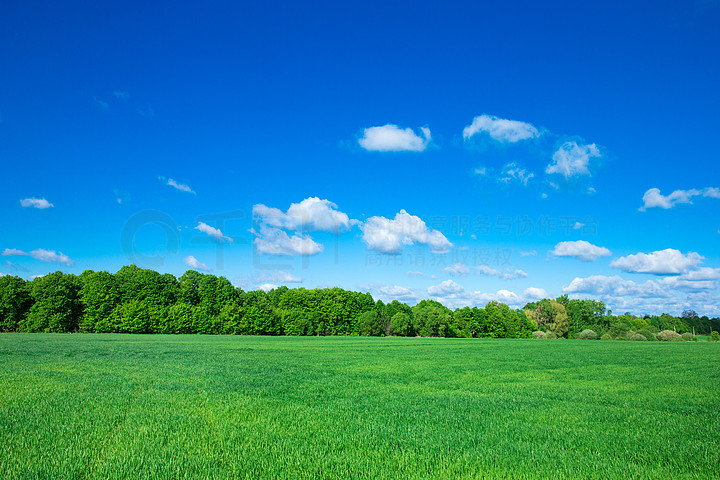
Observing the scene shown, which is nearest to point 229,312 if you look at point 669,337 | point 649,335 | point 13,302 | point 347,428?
point 13,302

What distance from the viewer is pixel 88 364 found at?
16781 mm

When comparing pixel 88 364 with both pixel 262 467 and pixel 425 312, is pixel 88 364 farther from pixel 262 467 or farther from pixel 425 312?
pixel 425 312

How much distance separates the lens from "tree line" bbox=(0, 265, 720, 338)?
67812 mm

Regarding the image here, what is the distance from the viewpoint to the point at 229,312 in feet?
257

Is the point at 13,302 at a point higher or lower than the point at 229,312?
higher

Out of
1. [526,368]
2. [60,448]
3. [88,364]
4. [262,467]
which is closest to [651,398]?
[526,368]

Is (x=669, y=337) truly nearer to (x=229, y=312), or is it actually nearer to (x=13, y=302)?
(x=229, y=312)

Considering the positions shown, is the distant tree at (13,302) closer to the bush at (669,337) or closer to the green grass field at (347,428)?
the green grass field at (347,428)

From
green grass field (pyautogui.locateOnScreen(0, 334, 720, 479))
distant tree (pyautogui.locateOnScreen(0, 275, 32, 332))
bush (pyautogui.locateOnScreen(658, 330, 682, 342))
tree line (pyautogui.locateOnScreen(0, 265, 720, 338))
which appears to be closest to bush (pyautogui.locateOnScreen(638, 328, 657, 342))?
bush (pyautogui.locateOnScreen(658, 330, 682, 342))

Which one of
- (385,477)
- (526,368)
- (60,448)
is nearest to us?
(385,477)

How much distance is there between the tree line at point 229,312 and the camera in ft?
222

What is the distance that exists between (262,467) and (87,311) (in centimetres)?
7975

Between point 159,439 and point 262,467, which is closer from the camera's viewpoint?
point 262,467

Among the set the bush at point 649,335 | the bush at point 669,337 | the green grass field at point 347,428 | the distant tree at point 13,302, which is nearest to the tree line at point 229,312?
the distant tree at point 13,302
